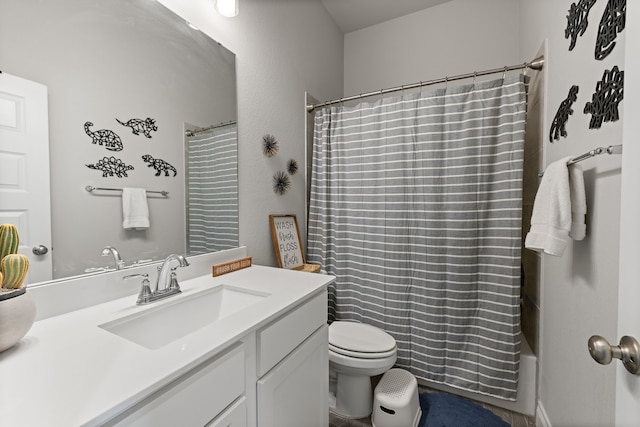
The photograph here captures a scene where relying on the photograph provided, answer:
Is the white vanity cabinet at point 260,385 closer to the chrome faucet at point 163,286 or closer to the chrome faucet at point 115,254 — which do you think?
the chrome faucet at point 163,286

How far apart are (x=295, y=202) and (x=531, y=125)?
162cm

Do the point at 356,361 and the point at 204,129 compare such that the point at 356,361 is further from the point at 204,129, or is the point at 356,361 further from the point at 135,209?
the point at 204,129

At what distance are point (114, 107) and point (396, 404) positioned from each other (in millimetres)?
1739

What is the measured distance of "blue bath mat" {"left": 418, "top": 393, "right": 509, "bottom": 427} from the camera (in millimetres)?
1478

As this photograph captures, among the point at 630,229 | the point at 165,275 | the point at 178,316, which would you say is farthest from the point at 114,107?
the point at 630,229

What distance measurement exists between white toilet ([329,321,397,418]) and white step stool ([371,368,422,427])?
10 centimetres

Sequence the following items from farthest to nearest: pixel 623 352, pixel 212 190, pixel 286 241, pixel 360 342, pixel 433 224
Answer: pixel 286 241, pixel 433 224, pixel 360 342, pixel 212 190, pixel 623 352

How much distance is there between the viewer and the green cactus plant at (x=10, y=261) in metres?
0.63

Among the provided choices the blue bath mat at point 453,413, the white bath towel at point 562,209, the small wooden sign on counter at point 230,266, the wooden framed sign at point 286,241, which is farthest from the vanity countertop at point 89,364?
the blue bath mat at point 453,413

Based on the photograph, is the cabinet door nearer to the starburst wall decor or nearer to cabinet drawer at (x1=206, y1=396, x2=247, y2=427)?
cabinet drawer at (x1=206, y1=396, x2=247, y2=427)

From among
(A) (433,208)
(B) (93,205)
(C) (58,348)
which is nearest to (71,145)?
(B) (93,205)

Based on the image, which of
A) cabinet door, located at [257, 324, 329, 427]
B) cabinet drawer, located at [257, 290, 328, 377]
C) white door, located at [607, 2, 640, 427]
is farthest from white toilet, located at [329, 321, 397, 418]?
white door, located at [607, 2, 640, 427]

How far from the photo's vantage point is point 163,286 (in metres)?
1.04

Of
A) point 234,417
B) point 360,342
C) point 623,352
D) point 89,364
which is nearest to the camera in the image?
point 623,352
